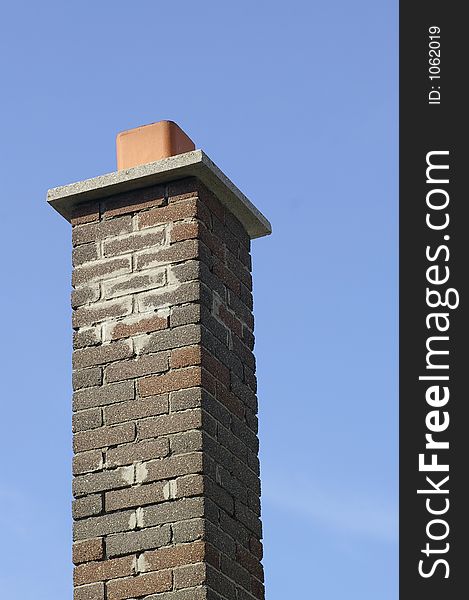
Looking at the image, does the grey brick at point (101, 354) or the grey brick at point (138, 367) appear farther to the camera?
the grey brick at point (101, 354)

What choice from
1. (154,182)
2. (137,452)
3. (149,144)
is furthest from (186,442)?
(149,144)

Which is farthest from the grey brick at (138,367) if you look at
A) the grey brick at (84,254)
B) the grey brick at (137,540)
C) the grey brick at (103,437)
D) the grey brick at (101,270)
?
the grey brick at (137,540)

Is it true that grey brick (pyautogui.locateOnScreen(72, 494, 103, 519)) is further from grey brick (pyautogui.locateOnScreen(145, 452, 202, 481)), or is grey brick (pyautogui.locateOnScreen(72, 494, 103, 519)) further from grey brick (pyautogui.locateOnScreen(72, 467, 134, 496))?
grey brick (pyautogui.locateOnScreen(145, 452, 202, 481))

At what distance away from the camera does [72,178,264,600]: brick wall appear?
5238 millimetres

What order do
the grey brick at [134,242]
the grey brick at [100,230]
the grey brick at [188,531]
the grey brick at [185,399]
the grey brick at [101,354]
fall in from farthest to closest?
the grey brick at [100,230]
the grey brick at [134,242]
the grey brick at [101,354]
the grey brick at [185,399]
the grey brick at [188,531]

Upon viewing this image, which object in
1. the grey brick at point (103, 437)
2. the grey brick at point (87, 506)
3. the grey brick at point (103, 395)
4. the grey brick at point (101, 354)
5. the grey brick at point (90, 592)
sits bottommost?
the grey brick at point (90, 592)

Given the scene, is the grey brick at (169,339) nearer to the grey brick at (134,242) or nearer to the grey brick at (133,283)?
the grey brick at (133,283)

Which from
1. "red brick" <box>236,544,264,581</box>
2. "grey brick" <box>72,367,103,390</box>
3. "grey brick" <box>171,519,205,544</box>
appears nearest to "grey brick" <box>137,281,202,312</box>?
"grey brick" <box>72,367,103,390</box>

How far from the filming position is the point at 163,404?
17.8 feet

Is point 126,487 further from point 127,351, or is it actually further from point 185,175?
point 185,175

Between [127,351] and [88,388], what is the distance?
0.77 ft

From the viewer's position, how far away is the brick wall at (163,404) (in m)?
5.24

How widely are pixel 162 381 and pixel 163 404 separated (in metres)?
0.10

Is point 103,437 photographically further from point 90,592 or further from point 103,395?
point 90,592
